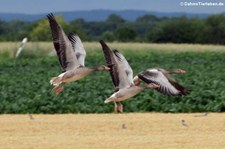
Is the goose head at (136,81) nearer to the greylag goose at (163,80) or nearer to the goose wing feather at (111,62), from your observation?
the greylag goose at (163,80)

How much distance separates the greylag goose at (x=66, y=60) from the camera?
474 centimetres

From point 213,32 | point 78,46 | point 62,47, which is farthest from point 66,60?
point 213,32

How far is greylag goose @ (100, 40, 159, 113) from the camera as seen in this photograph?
4676mm

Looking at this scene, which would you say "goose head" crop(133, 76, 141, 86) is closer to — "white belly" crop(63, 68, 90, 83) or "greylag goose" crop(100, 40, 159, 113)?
"greylag goose" crop(100, 40, 159, 113)
